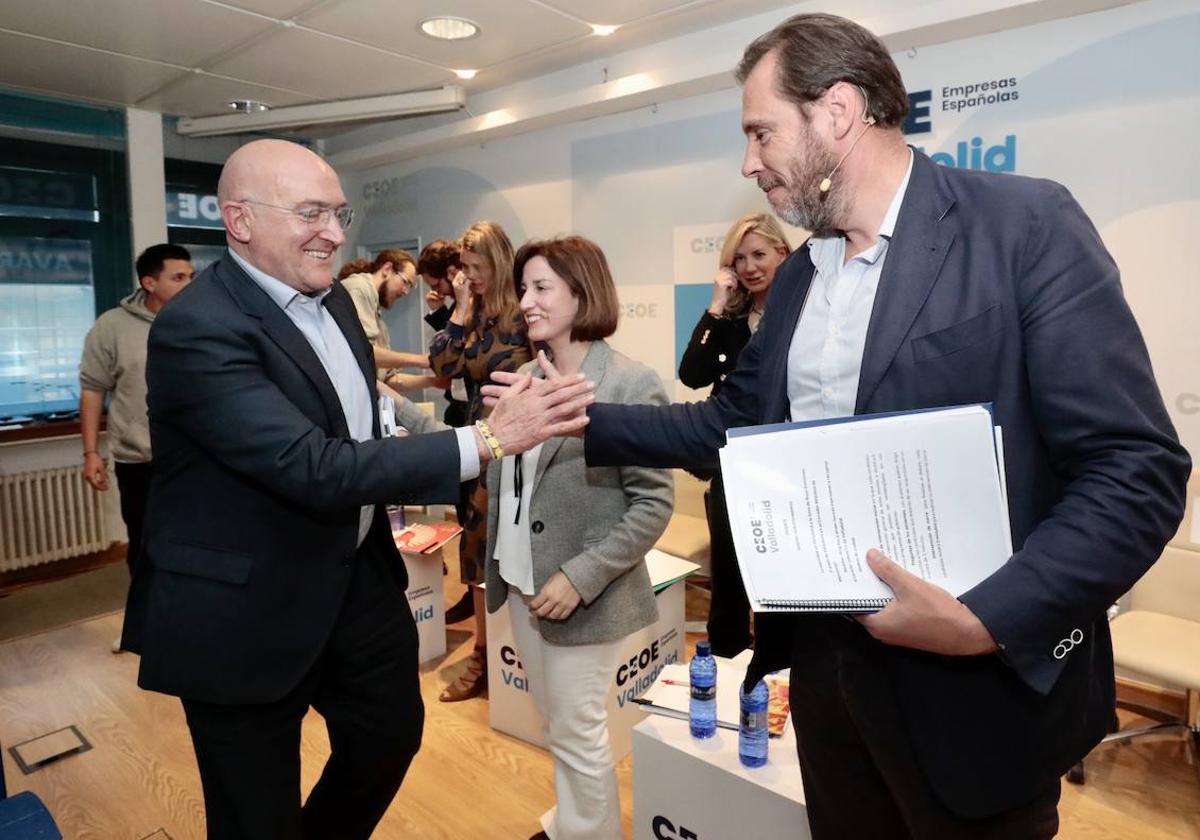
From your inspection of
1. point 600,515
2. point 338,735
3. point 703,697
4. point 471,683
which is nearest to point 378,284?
point 471,683

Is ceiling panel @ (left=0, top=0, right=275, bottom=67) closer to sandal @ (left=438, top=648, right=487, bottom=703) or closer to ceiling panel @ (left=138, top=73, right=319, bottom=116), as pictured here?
ceiling panel @ (left=138, top=73, right=319, bottom=116)

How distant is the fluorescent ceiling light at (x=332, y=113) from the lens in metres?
5.00

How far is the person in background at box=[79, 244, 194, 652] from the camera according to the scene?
365cm

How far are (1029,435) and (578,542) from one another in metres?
1.16

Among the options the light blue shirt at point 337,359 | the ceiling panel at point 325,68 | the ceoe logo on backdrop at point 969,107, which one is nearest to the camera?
the light blue shirt at point 337,359

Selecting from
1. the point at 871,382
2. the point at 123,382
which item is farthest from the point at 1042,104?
the point at 123,382

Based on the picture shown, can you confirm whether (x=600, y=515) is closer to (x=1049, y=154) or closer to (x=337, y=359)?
(x=337, y=359)

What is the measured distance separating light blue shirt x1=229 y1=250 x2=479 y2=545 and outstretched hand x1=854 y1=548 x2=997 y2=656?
33.5 inches

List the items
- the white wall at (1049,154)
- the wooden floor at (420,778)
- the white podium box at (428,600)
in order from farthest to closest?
the white podium box at (428,600) < the white wall at (1049,154) < the wooden floor at (420,778)

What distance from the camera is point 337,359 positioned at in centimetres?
172

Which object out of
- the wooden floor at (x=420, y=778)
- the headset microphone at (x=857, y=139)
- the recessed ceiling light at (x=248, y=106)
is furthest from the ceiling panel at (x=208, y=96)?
the headset microphone at (x=857, y=139)

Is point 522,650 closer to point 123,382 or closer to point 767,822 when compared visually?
point 767,822

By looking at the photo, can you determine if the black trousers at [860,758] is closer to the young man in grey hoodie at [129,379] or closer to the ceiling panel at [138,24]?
the young man in grey hoodie at [129,379]

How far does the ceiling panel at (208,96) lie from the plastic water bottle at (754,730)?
16.1ft
